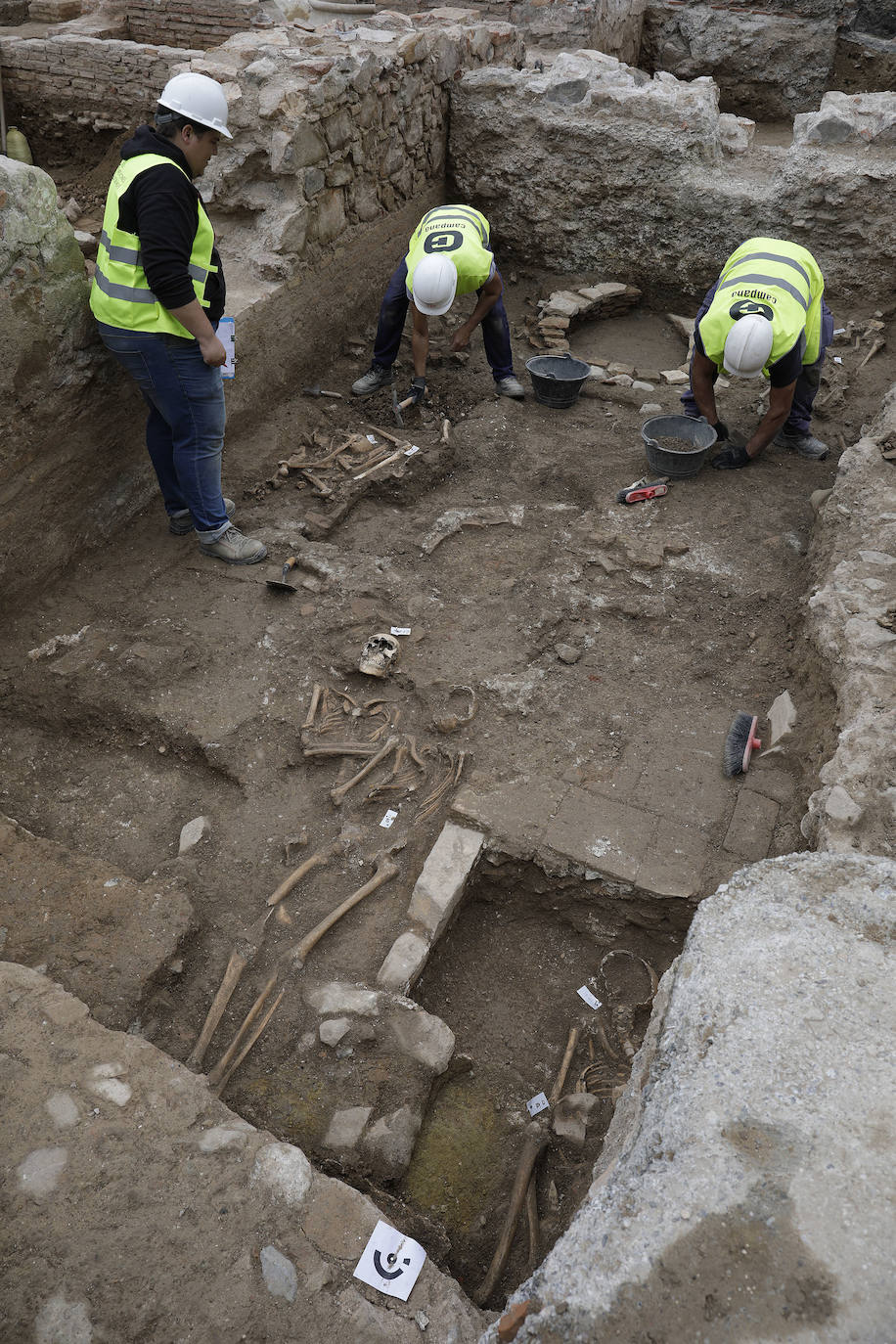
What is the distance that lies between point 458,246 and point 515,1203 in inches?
226

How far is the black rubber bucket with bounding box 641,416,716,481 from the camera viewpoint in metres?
5.92

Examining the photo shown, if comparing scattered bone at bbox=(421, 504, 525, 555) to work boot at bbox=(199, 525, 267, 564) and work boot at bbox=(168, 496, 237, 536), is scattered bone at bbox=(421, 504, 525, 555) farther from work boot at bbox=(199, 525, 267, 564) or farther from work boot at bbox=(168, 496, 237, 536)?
work boot at bbox=(168, 496, 237, 536)

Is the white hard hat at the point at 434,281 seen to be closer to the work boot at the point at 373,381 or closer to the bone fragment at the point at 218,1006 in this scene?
the work boot at the point at 373,381

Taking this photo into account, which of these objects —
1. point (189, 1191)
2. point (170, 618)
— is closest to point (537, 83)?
point (170, 618)

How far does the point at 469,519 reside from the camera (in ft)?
18.6

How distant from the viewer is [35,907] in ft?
11.2

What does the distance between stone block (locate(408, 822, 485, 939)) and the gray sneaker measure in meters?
4.16

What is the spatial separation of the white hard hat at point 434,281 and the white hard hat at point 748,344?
1909 mm

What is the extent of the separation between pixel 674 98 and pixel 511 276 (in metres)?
1.93

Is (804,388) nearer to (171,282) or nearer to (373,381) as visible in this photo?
(373,381)

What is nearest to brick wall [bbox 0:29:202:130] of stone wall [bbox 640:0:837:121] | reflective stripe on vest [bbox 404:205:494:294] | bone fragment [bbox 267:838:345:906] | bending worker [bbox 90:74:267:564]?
reflective stripe on vest [bbox 404:205:494:294]

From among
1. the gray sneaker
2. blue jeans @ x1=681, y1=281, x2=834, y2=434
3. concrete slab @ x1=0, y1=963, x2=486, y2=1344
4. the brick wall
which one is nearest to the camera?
Result: concrete slab @ x1=0, y1=963, x2=486, y2=1344

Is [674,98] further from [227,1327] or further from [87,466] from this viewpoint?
[227,1327]

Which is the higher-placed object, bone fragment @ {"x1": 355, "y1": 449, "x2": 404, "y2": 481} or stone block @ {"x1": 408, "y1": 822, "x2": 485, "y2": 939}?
bone fragment @ {"x1": 355, "y1": 449, "x2": 404, "y2": 481}
